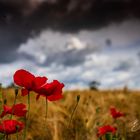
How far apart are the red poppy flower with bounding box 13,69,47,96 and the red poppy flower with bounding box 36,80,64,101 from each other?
0.02 meters

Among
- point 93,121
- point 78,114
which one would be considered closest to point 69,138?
point 93,121

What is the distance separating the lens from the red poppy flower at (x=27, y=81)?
1.50 metres

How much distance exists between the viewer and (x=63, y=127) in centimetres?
330

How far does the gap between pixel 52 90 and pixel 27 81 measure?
0.10m

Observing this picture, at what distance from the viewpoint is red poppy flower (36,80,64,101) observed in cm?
152

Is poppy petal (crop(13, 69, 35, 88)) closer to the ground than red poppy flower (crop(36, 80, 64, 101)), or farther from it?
farther from it

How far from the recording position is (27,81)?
1.51 meters

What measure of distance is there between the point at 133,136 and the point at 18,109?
2610 mm

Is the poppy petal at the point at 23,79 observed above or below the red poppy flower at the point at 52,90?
above

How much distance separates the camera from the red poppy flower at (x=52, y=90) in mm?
1516

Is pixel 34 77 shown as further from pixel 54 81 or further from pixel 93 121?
pixel 93 121

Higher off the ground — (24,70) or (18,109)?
(24,70)

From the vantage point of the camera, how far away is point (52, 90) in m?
1.55

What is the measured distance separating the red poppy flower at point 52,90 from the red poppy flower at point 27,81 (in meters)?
0.02
